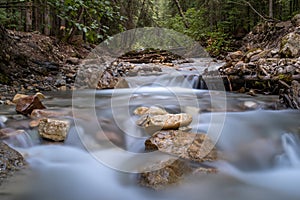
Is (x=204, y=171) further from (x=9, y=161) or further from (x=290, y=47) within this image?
(x=290, y=47)

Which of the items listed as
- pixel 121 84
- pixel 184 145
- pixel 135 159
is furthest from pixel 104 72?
pixel 184 145

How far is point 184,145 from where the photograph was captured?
10.8 feet

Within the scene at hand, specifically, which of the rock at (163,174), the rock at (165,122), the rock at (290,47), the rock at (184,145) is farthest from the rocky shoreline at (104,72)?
the rock at (163,174)

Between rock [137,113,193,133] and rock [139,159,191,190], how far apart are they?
743 millimetres

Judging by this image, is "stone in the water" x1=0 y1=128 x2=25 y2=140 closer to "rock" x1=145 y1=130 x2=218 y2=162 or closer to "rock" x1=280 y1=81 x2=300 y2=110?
"rock" x1=145 y1=130 x2=218 y2=162

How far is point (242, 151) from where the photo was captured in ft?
11.5

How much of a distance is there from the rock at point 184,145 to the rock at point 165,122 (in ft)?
0.40

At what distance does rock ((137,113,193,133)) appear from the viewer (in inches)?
144

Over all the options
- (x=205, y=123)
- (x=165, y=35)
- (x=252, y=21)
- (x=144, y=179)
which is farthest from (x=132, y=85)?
(x=252, y=21)

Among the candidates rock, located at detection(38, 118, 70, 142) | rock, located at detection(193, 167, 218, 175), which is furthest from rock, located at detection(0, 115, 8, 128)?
rock, located at detection(193, 167, 218, 175)

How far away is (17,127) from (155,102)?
2.83 metres

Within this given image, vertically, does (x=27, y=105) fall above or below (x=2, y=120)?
above

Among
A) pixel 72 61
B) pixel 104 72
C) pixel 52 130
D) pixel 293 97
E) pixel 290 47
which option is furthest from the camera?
pixel 72 61

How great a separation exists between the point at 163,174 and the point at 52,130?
159 centimetres
